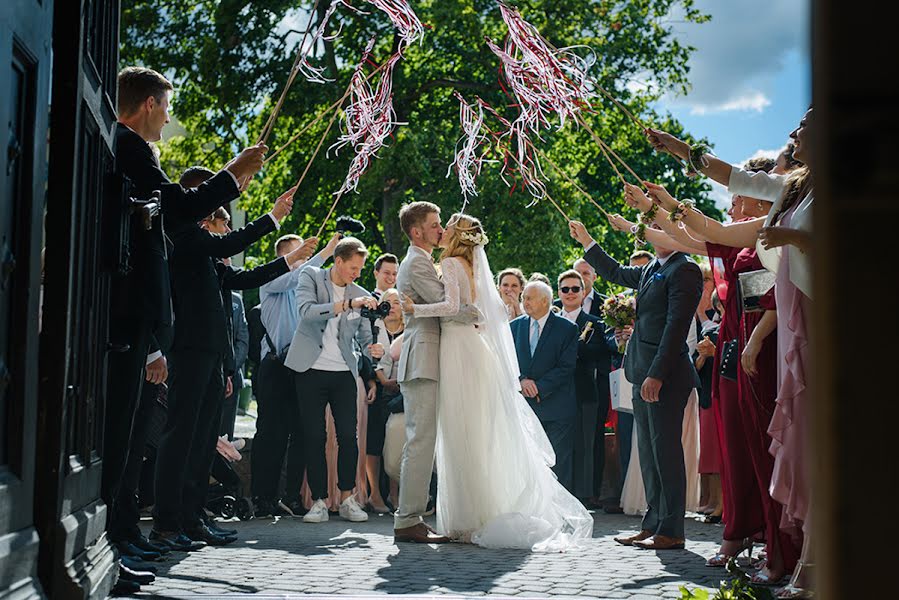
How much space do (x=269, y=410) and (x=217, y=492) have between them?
3.20ft

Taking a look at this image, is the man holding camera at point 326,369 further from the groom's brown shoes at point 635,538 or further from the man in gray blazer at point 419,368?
the groom's brown shoes at point 635,538

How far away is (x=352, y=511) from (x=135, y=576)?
16.8 feet

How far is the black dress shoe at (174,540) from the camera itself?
301 inches

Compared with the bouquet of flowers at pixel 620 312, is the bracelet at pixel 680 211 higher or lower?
higher

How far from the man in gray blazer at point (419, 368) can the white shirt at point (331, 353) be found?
1783mm

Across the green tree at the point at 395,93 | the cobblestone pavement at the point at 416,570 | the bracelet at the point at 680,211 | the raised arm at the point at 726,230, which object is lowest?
the cobblestone pavement at the point at 416,570

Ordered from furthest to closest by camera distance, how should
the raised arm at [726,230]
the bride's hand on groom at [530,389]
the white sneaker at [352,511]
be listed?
1. the bride's hand on groom at [530,389]
2. the white sneaker at [352,511]
3. the raised arm at [726,230]

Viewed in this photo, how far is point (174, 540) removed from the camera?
7.76 m

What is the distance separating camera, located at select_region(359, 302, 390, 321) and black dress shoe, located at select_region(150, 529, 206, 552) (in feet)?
12.8

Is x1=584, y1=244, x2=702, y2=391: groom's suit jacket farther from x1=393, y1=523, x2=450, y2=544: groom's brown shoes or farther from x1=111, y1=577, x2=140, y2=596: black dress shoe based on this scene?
x1=111, y1=577, x2=140, y2=596: black dress shoe

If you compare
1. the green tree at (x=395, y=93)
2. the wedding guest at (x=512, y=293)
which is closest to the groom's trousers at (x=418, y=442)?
the wedding guest at (x=512, y=293)

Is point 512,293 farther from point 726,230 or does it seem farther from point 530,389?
point 726,230

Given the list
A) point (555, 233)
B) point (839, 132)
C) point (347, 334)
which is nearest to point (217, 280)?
point (347, 334)

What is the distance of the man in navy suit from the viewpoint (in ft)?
38.4
